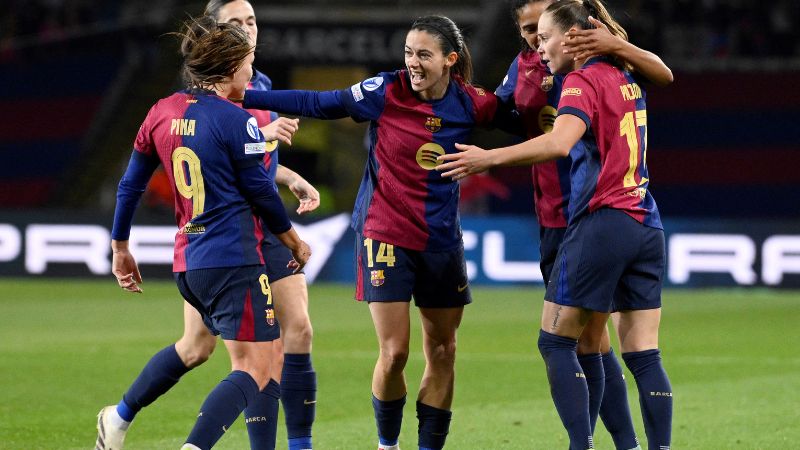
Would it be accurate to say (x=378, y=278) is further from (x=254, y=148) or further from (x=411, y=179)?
(x=254, y=148)

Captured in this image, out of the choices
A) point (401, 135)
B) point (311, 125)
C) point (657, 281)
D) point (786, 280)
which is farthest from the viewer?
point (311, 125)

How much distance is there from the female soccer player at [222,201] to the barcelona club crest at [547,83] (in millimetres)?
1312

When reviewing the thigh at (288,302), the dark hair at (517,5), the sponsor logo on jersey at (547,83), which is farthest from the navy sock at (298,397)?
the dark hair at (517,5)

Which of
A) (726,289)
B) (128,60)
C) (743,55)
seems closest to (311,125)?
(128,60)

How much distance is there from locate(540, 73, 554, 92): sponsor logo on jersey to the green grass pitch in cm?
184

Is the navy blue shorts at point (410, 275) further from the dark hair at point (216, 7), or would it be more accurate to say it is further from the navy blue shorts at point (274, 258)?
the dark hair at point (216, 7)

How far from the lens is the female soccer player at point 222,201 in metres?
4.83

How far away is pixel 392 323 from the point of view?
17.9 feet

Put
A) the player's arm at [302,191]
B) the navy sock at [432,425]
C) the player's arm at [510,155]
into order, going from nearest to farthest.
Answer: the player's arm at [510,155]
the navy sock at [432,425]
the player's arm at [302,191]

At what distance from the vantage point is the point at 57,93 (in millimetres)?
24797

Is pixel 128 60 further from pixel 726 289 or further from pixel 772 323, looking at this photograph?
pixel 772 323

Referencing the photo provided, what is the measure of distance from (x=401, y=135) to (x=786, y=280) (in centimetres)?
1039

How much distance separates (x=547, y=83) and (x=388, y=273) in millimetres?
1077

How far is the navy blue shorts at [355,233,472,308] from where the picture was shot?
545 cm
